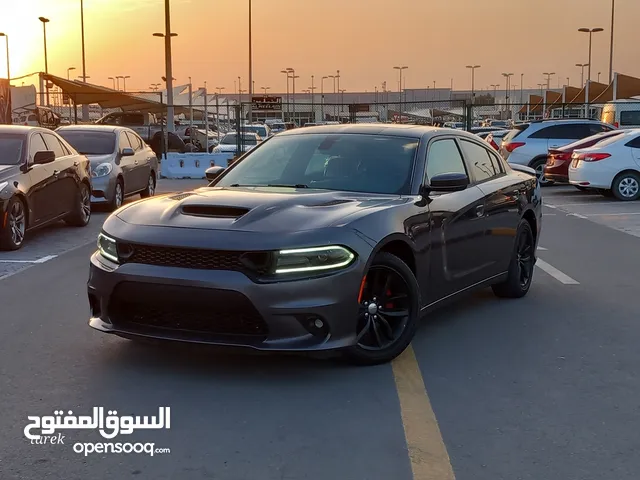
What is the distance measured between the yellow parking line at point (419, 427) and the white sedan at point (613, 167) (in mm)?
13419

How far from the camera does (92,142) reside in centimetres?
1570

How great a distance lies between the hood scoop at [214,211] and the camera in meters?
5.02

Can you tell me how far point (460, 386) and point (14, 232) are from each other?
7.25 metres

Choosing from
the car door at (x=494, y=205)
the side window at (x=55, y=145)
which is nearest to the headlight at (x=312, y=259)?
the car door at (x=494, y=205)

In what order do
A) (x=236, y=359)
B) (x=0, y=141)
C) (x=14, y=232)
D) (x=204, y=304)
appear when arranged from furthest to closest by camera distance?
(x=0, y=141), (x=14, y=232), (x=236, y=359), (x=204, y=304)

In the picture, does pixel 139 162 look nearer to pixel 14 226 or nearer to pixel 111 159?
pixel 111 159

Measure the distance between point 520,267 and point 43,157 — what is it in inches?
257

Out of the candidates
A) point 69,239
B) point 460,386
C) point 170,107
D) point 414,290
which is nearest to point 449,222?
point 414,290

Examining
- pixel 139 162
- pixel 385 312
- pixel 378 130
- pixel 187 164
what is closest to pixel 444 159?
pixel 378 130

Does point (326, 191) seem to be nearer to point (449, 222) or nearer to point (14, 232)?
point (449, 222)

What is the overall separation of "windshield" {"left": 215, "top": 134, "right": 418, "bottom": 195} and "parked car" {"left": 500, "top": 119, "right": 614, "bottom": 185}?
1581 centimetres

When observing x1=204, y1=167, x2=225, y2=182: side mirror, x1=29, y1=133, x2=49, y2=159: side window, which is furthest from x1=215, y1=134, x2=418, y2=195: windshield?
x1=29, y1=133, x2=49, y2=159: side window

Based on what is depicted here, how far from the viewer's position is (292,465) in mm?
3662

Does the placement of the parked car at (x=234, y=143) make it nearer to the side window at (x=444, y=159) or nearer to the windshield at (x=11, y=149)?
the windshield at (x=11, y=149)
